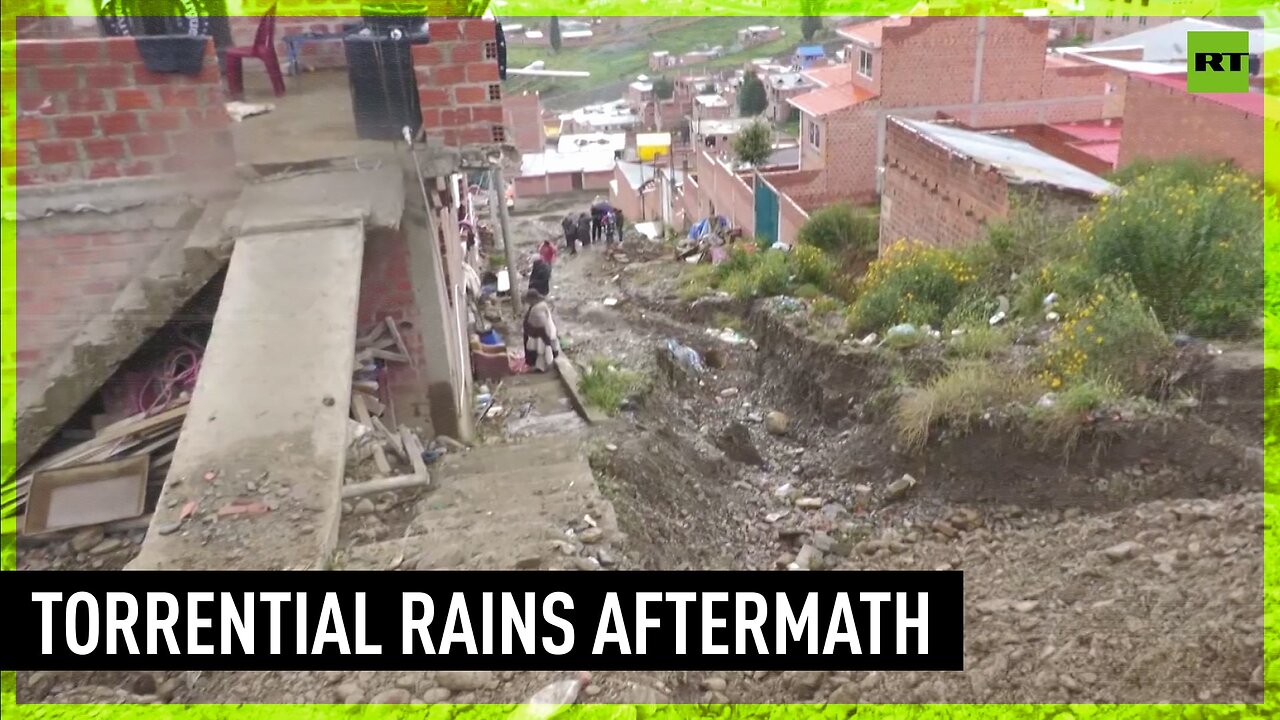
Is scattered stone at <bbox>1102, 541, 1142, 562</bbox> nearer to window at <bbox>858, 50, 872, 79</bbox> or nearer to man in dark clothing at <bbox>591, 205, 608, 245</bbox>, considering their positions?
man in dark clothing at <bbox>591, 205, 608, 245</bbox>

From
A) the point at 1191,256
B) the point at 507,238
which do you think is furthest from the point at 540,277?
the point at 1191,256

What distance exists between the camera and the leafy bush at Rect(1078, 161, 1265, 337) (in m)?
5.13

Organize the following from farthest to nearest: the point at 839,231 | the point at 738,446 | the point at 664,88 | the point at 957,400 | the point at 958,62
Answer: the point at 664,88, the point at 958,62, the point at 839,231, the point at 738,446, the point at 957,400

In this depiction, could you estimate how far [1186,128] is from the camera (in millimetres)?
11789

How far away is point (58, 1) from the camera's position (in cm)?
496

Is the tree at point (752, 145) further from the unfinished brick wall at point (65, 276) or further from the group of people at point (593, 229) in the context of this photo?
the unfinished brick wall at point (65, 276)

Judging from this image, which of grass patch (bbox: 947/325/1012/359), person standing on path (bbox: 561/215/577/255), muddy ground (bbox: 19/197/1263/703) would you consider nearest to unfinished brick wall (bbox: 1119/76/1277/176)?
grass patch (bbox: 947/325/1012/359)

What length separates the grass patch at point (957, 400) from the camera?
16.4ft

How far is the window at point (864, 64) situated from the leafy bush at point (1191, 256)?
52.6ft

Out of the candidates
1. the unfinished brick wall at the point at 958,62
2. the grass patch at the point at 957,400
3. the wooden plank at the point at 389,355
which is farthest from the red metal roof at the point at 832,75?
the wooden plank at the point at 389,355

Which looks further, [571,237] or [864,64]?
[864,64]

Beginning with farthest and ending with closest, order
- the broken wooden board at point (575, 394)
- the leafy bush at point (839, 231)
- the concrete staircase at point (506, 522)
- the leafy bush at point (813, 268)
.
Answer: the leafy bush at point (839, 231), the leafy bush at point (813, 268), the broken wooden board at point (575, 394), the concrete staircase at point (506, 522)

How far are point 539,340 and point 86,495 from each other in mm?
3814

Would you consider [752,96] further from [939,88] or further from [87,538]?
[87,538]
